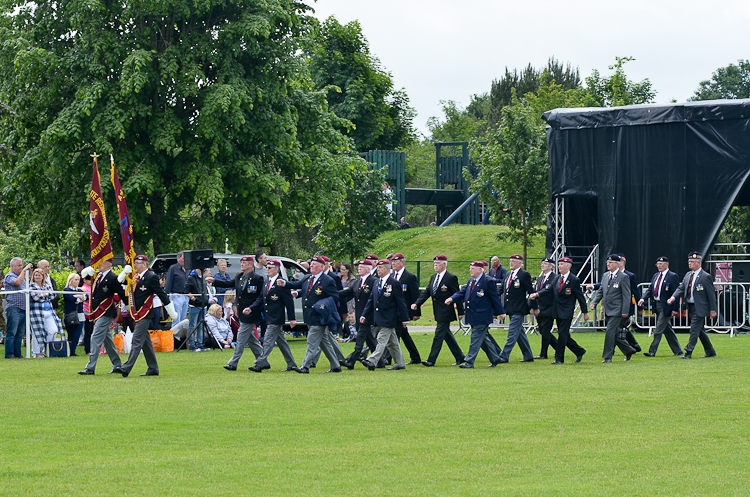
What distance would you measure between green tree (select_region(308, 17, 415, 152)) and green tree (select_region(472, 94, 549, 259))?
660 inches

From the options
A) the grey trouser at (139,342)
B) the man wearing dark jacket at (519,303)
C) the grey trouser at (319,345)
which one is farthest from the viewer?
the man wearing dark jacket at (519,303)

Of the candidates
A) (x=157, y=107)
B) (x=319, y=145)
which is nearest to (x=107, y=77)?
(x=157, y=107)

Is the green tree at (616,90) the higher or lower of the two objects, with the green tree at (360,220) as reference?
higher

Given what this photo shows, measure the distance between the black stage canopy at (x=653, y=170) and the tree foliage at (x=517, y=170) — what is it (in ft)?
36.4

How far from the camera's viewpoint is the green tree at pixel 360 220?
36.4 meters

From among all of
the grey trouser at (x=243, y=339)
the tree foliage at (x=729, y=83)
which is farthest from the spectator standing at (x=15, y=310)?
the tree foliage at (x=729, y=83)

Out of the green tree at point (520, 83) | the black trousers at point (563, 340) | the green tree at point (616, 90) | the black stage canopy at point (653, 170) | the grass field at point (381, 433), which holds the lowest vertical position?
the grass field at point (381, 433)

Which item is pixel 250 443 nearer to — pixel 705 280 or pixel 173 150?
pixel 705 280

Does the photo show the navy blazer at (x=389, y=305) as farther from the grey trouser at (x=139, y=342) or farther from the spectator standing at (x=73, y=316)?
the spectator standing at (x=73, y=316)

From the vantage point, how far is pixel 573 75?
79812 millimetres

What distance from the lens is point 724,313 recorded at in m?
24.2

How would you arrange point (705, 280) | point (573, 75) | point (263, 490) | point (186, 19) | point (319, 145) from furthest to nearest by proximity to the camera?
point (573, 75)
point (319, 145)
point (186, 19)
point (705, 280)
point (263, 490)

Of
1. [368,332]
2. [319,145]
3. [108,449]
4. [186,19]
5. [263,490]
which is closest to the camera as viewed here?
[263,490]

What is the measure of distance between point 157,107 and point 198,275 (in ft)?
19.1
